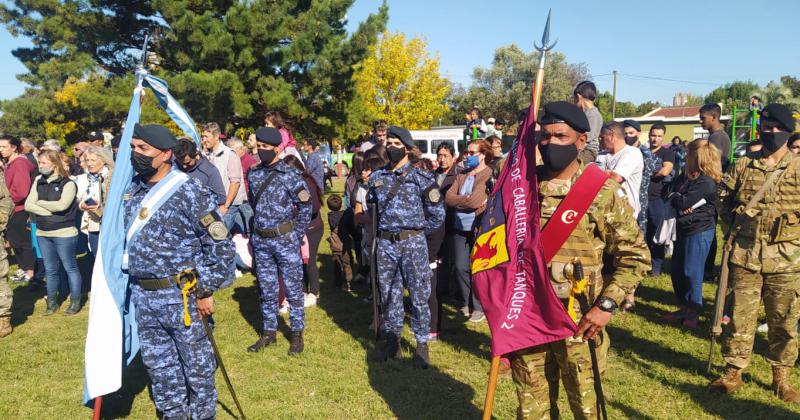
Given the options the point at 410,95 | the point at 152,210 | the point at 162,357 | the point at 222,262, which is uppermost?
the point at 410,95

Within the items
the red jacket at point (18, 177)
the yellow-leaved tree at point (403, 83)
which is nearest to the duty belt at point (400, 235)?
the red jacket at point (18, 177)

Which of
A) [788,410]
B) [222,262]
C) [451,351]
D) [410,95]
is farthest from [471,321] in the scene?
[410,95]

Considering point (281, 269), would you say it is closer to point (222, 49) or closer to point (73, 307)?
point (73, 307)

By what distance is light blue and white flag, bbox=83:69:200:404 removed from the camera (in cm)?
390

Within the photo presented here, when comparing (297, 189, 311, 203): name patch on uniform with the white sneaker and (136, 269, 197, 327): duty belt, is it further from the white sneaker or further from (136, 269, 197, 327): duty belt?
the white sneaker

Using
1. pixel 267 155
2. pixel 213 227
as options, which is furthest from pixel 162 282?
pixel 267 155

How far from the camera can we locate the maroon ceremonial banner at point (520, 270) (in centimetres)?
284

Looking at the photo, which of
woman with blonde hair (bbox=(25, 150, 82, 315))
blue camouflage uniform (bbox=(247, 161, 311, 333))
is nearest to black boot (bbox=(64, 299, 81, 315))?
woman with blonde hair (bbox=(25, 150, 82, 315))

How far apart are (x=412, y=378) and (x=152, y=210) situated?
2874 millimetres

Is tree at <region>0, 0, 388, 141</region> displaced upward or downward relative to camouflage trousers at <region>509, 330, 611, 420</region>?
upward

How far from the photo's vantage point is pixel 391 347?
5.61m

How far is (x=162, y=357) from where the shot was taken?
153 inches

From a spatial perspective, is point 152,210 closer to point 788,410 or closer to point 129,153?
point 129,153

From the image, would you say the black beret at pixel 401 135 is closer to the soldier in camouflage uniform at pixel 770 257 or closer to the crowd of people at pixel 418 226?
the crowd of people at pixel 418 226
